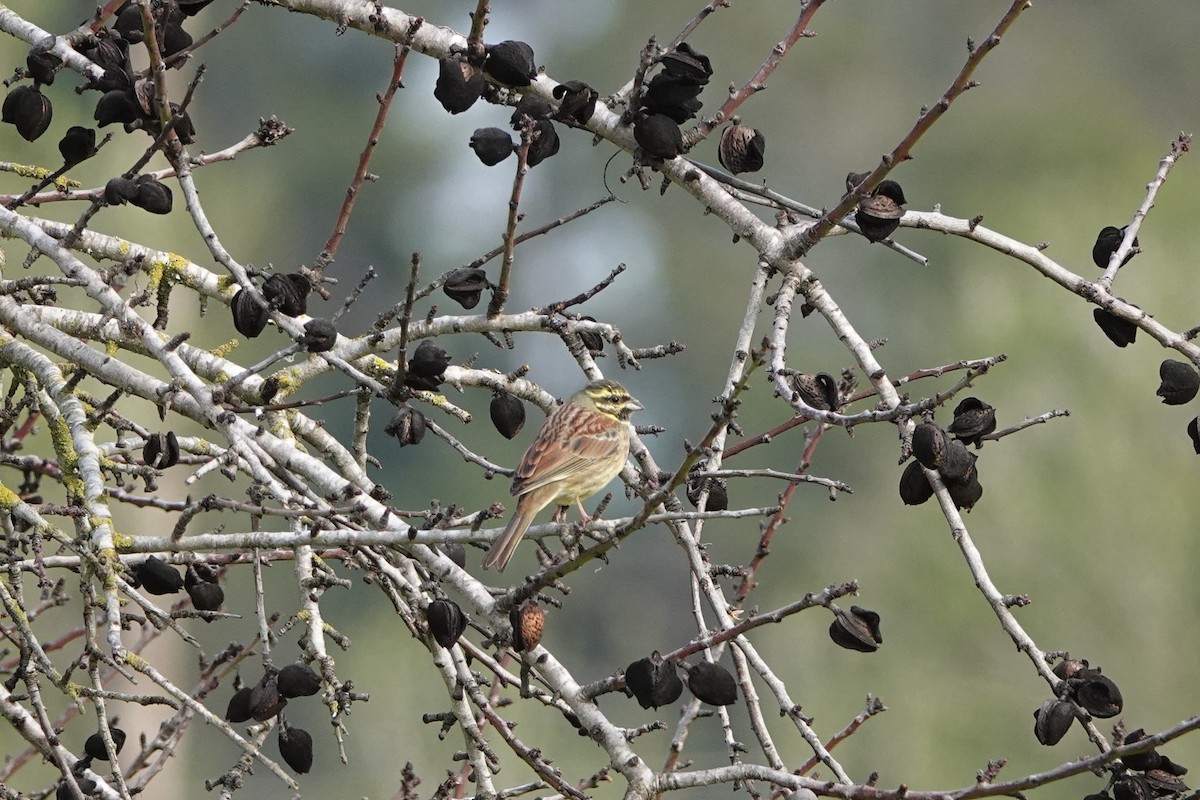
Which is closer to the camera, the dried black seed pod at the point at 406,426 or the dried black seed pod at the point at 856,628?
the dried black seed pod at the point at 856,628

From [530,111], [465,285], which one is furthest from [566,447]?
[530,111]

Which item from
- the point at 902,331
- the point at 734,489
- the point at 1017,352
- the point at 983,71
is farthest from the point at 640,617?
the point at 983,71

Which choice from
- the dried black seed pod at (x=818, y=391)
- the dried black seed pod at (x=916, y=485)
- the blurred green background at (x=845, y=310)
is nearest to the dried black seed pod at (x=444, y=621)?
the dried black seed pod at (x=818, y=391)

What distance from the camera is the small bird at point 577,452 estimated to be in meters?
4.76

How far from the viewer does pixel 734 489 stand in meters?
31.1

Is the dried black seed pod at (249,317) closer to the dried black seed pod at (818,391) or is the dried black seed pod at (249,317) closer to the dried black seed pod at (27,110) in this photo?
the dried black seed pod at (27,110)

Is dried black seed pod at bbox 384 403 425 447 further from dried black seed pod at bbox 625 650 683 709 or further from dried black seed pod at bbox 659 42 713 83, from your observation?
dried black seed pod at bbox 659 42 713 83

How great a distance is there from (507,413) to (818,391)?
3.60ft

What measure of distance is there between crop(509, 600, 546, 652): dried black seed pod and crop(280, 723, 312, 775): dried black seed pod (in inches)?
28.1

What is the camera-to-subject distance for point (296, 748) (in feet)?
11.2

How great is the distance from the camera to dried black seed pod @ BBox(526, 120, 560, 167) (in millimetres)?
3619

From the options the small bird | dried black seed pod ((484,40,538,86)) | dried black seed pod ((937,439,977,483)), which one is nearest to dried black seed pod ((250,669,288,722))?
the small bird

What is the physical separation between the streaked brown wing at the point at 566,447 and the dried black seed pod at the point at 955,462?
5.72ft

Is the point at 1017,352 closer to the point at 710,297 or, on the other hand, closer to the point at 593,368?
the point at 710,297
